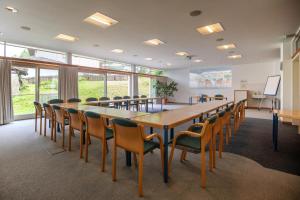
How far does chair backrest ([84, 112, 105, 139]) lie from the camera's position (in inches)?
85.8

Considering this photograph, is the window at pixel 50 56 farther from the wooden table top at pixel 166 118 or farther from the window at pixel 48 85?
the wooden table top at pixel 166 118

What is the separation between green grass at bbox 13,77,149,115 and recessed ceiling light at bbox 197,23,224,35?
18.7ft

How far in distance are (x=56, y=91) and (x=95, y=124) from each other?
5.27m

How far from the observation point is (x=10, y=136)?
3.72 m

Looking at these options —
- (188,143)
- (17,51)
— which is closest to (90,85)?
(17,51)

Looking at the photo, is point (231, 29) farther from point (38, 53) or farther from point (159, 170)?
point (38, 53)

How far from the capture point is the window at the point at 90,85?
23.8 ft

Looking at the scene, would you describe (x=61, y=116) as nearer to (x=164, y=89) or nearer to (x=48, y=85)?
(x=48, y=85)

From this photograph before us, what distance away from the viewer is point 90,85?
25.3ft

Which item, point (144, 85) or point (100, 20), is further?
point (144, 85)

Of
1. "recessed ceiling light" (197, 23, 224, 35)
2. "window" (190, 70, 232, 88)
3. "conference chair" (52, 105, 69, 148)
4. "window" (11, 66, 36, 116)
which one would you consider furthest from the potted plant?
"conference chair" (52, 105, 69, 148)

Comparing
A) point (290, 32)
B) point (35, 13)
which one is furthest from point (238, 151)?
point (35, 13)

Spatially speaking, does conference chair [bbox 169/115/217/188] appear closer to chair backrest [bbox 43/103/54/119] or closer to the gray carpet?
the gray carpet

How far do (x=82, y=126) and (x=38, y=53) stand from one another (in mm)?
5246
